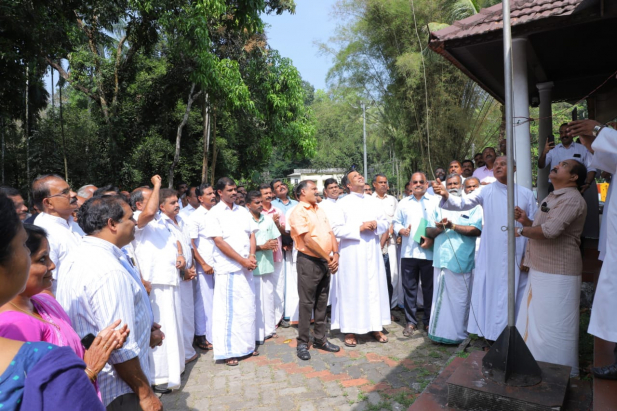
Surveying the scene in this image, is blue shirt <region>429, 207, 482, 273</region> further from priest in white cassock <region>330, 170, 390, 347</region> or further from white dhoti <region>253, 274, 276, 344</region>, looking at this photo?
white dhoti <region>253, 274, 276, 344</region>

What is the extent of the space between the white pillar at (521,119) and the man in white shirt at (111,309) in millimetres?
4643

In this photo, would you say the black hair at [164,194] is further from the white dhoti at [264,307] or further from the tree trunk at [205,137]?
the tree trunk at [205,137]

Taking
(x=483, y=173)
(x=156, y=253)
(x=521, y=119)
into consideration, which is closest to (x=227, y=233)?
(x=156, y=253)

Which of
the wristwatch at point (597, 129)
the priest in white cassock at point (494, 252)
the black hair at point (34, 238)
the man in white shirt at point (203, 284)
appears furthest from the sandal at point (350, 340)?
the black hair at point (34, 238)

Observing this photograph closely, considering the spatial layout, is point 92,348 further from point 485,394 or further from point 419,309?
point 419,309

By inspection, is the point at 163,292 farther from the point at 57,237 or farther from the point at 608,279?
the point at 608,279

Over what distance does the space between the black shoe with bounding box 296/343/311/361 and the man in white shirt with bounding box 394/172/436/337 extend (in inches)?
57.7

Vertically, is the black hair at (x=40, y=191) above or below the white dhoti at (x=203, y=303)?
above

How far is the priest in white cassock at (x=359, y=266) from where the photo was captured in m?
5.82

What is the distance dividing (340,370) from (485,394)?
2060 millimetres

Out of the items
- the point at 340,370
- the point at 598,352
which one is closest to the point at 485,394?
the point at 598,352

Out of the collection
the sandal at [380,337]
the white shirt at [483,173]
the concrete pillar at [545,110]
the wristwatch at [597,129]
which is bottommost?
the sandal at [380,337]

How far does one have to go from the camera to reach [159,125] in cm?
1795

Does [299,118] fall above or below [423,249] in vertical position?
above
